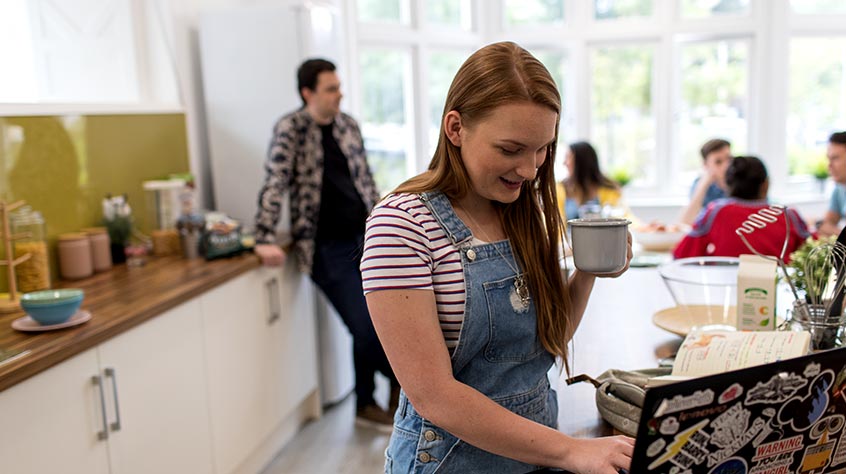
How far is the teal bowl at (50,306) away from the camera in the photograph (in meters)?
1.93

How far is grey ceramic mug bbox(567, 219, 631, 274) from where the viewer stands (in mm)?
1206

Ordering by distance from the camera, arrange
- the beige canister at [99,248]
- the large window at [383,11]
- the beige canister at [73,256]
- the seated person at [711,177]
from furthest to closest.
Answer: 1. the large window at [383,11]
2. the seated person at [711,177]
3. the beige canister at [99,248]
4. the beige canister at [73,256]

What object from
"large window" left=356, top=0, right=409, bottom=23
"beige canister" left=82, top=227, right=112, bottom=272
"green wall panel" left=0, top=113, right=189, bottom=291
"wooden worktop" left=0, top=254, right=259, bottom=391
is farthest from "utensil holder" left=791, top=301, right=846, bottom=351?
"large window" left=356, top=0, right=409, bottom=23

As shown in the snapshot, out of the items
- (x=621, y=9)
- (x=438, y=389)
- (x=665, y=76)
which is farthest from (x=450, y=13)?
(x=438, y=389)

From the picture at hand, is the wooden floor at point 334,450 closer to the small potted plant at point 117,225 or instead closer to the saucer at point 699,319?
the small potted plant at point 117,225

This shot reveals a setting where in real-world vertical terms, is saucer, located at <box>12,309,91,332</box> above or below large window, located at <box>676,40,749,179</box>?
below

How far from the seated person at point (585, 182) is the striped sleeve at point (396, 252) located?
304 cm

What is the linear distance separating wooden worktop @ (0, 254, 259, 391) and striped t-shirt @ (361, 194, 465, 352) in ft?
3.22

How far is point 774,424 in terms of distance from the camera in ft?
3.01

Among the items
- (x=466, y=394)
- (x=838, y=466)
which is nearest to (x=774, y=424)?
(x=838, y=466)

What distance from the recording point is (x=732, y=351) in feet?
4.00

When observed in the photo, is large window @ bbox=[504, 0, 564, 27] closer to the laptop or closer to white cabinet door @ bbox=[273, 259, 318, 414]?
white cabinet door @ bbox=[273, 259, 318, 414]

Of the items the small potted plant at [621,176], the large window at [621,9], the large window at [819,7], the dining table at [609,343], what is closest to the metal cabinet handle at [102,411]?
the dining table at [609,343]

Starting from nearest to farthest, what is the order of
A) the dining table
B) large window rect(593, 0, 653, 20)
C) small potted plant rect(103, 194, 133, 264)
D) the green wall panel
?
the dining table, the green wall panel, small potted plant rect(103, 194, 133, 264), large window rect(593, 0, 653, 20)
